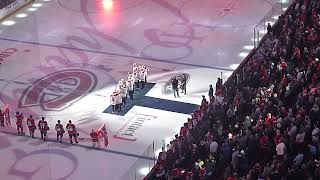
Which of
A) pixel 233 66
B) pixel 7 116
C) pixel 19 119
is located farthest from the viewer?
pixel 233 66

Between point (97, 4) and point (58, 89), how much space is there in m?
6.60

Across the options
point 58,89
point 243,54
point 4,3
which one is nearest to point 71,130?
point 58,89

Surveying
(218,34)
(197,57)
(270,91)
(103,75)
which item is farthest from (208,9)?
(270,91)

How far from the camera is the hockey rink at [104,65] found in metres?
14.1

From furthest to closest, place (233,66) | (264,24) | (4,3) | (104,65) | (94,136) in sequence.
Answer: (4,3) → (264,24) → (104,65) → (233,66) → (94,136)

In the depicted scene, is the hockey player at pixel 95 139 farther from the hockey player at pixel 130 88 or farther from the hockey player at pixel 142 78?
the hockey player at pixel 142 78

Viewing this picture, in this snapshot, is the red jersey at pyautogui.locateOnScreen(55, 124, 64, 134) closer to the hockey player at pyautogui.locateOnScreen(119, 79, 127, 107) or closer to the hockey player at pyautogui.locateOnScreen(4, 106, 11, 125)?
the hockey player at pyautogui.locateOnScreen(4, 106, 11, 125)

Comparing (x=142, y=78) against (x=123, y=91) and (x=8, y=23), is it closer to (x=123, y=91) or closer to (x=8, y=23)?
(x=123, y=91)

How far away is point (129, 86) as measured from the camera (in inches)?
658

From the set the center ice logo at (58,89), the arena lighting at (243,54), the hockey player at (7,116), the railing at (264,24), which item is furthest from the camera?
the arena lighting at (243,54)

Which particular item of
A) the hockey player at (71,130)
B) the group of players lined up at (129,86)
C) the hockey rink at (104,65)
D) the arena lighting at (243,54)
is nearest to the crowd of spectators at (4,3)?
the hockey rink at (104,65)

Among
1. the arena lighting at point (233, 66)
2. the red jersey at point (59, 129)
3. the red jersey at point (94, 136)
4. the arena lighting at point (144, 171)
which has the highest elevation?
the arena lighting at point (233, 66)

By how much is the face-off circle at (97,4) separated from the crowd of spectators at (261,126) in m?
7.71

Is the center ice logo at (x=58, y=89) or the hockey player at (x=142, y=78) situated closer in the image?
the center ice logo at (x=58, y=89)
